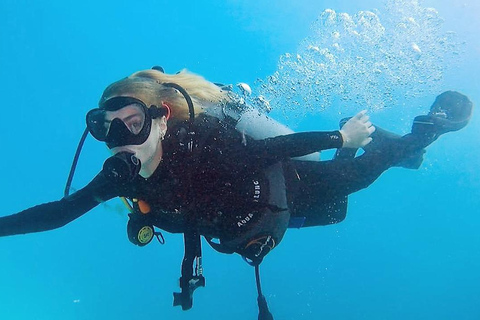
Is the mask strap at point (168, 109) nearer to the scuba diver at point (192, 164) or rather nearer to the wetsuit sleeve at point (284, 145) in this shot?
the scuba diver at point (192, 164)

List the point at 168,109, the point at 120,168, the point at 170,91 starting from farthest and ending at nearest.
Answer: the point at 170,91 < the point at 168,109 < the point at 120,168

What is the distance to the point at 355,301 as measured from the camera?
33.0 metres

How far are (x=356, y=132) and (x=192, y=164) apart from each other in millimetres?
1505

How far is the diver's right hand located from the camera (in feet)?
11.6

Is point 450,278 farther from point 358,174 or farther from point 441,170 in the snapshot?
point 358,174

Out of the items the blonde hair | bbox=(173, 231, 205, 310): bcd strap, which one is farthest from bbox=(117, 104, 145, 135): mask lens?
bbox=(173, 231, 205, 310): bcd strap

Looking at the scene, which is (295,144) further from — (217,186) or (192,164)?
(192,164)

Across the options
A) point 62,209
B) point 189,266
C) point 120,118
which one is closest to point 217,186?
point 189,266

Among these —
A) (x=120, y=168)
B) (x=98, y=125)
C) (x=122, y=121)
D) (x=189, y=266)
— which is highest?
(x=98, y=125)

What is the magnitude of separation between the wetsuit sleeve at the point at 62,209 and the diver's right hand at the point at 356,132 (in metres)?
2.10

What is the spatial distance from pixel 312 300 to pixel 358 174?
3309 cm

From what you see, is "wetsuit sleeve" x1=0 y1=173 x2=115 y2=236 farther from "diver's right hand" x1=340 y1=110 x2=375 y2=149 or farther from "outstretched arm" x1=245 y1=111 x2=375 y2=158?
"diver's right hand" x1=340 y1=110 x2=375 y2=149

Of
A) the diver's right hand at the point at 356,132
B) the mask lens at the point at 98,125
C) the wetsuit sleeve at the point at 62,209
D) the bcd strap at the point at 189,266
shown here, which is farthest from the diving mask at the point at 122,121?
the diver's right hand at the point at 356,132

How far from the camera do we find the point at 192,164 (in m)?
→ 3.15
